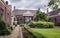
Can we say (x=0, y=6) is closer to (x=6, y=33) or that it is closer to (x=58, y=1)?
(x=6, y=33)

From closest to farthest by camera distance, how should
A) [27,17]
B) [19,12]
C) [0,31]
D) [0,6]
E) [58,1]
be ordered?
[58,1]
[0,31]
[0,6]
[27,17]
[19,12]

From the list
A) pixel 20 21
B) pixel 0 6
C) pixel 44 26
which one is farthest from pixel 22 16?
pixel 0 6

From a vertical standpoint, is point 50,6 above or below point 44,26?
above

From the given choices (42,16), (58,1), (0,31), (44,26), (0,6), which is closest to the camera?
(58,1)

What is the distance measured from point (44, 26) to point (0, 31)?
18.8m

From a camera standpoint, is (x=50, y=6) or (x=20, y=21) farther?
(x=20, y=21)

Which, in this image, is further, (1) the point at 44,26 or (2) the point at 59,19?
(2) the point at 59,19

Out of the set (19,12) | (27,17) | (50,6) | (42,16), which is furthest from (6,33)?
(19,12)

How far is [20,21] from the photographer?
6825 centimetres

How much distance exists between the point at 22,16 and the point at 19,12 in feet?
24.5

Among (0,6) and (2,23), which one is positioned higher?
(0,6)

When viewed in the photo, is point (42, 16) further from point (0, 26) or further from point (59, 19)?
point (0, 26)

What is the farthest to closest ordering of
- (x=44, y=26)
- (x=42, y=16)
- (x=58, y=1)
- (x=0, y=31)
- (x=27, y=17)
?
(x=27, y=17) → (x=42, y=16) → (x=44, y=26) → (x=0, y=31) → (x=58, y=1)

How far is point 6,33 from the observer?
16.7 metres
